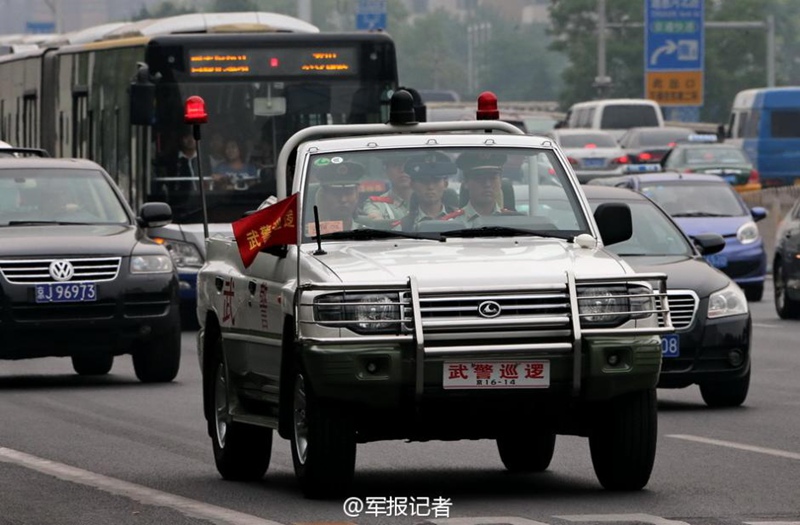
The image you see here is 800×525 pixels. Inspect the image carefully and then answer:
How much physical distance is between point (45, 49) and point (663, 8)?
41886 millimetres

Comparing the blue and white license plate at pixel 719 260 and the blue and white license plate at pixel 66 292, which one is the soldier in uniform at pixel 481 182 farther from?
the blue and white license plate at pixel 719 260

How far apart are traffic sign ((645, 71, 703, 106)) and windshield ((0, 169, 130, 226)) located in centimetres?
5652

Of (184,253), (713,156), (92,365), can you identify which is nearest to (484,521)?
(92,365)

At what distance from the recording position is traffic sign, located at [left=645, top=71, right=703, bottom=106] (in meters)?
75.0

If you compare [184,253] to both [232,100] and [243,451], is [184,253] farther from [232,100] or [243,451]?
[243,451]

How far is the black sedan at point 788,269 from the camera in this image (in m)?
25.7

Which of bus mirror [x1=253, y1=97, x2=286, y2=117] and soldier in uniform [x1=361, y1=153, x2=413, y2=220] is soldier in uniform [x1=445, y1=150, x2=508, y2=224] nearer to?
soldier in uniform [x1=361, y1=153, x2=413, y2=220]

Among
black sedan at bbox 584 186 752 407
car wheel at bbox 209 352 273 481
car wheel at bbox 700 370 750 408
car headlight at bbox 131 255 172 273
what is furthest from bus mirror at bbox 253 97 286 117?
car wheel at bbox 209 352 273 481

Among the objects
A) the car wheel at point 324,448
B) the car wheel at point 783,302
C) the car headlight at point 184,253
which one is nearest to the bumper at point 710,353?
the car wheel at point 324,448

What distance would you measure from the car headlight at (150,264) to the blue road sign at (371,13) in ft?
181

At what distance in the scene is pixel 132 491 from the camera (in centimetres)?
1102

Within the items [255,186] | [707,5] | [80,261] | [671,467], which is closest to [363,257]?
[671,467]

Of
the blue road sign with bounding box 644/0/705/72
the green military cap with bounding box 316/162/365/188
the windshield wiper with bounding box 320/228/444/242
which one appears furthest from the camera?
the blue road sign with bounding box 644/0/705/72

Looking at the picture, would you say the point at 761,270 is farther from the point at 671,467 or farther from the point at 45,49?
the point at 671,467
